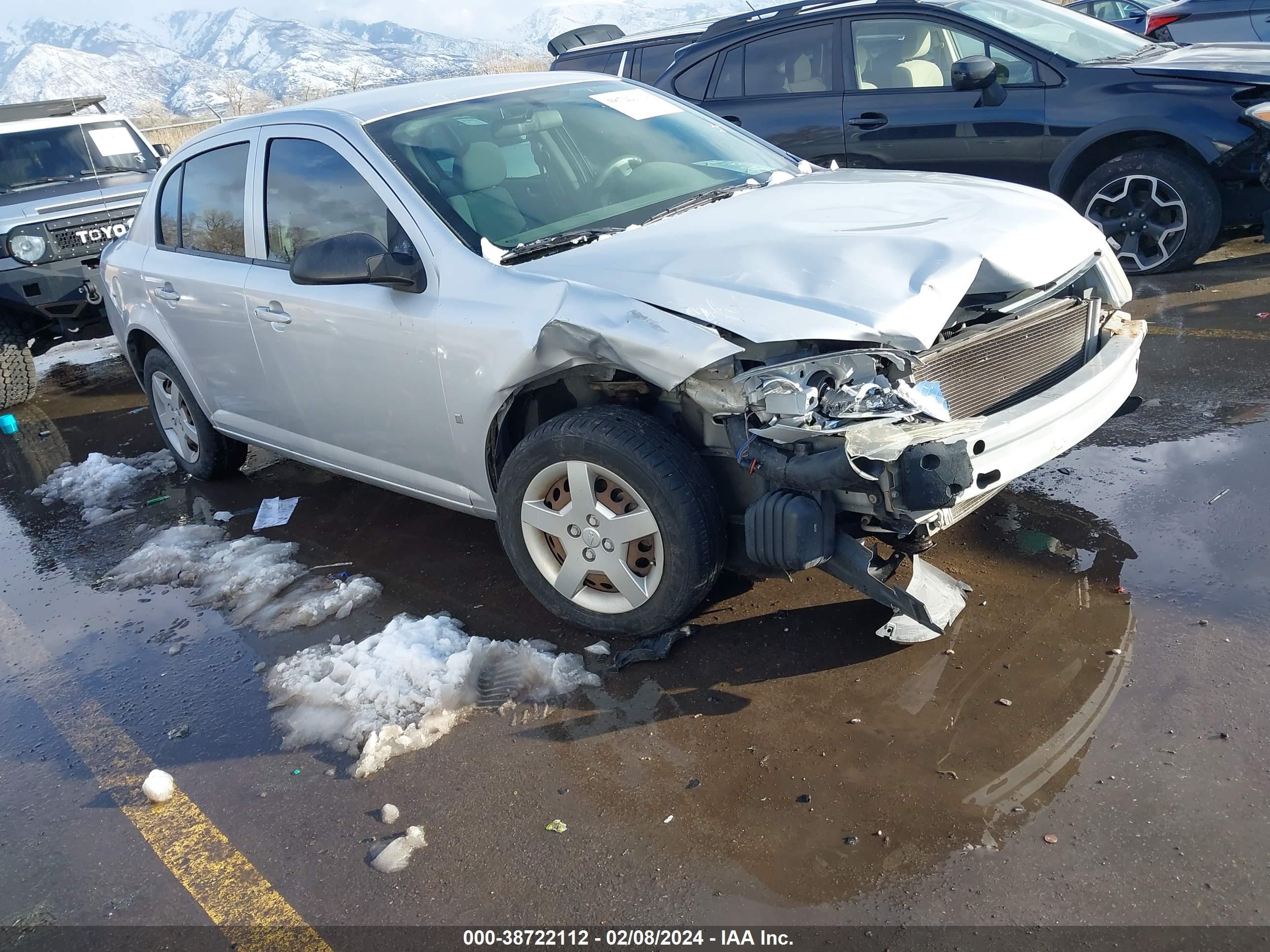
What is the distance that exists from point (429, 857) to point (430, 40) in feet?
677

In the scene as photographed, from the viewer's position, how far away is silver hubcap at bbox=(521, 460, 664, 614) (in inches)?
133

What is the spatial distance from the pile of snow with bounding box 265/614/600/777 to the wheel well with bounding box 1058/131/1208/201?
16.6 ft

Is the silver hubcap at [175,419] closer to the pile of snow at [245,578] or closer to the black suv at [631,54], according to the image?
the pile of snow at [245,578]

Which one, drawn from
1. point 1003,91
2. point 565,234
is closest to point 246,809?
point 565,234

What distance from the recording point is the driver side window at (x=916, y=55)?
22.3 feet

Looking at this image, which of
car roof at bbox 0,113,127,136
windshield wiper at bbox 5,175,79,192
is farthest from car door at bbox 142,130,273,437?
car roof at bbox 0,113,127,136

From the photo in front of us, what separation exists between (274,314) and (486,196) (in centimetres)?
115

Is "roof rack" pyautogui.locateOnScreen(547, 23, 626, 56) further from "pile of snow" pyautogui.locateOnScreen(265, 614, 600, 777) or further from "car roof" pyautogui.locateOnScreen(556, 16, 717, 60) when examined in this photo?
"pile of snow" pyautogui.locateOnScreen(265, 614, 600, 777)

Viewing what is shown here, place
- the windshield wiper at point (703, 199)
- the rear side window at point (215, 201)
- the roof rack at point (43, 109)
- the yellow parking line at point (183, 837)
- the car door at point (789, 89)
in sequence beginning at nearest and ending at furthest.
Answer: the yellow parking line at point (183, 837) → the windshield wiper at point (703, 199) → the rear side window at point (215, 201) → the car door at point (789, 89) → the roof rack at point (43, 109)

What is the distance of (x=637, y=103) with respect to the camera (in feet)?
15.1

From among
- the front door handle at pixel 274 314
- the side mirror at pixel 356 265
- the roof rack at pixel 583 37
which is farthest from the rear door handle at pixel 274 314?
the roof rack at pixel 583 37

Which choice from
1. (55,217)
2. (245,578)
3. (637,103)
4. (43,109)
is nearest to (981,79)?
(637,103)

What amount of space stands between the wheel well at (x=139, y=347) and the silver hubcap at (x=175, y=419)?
0.16 meters

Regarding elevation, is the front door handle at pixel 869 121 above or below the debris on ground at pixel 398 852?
above
